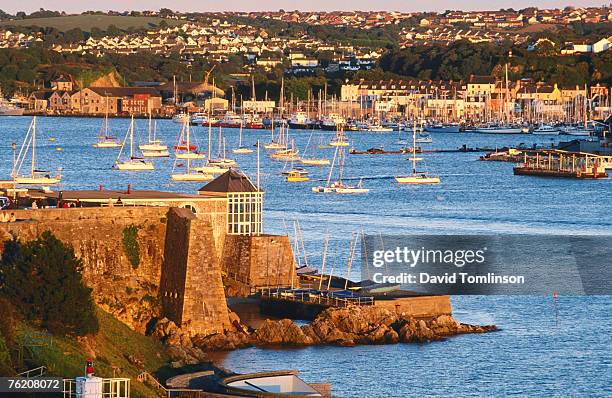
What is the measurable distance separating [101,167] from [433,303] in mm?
40000

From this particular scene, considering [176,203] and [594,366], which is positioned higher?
[176,203]

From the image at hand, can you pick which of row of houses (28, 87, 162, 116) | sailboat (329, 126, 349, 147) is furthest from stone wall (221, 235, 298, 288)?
row of houses (28, 87, 162, 116)

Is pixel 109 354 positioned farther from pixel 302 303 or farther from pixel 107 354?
pixel 302 303

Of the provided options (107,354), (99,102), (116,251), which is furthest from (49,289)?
(99,102)

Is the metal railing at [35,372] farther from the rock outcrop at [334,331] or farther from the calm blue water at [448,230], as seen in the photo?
the rock outcrop at [334,331]

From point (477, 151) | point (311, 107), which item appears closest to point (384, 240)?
point (477, 151)

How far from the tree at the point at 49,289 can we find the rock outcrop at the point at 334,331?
6.83 feet

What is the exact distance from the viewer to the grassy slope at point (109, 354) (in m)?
16.4

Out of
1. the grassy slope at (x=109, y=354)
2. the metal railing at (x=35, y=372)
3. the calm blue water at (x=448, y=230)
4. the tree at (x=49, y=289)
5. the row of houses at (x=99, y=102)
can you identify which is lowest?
the row of houses at (x=99, y=102)

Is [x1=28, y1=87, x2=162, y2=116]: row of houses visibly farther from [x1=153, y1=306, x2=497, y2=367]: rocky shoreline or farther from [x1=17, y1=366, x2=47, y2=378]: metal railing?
[x1=17, y1=366, x2=47, y2=378]: metal railing

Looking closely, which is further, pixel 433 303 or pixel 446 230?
pixel 446 230

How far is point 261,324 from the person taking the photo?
898 inches

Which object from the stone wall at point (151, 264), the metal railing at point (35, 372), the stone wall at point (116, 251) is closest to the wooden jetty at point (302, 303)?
Result: the stone wall at point (151, 264)

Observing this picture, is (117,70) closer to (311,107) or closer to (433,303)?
(311,107)
